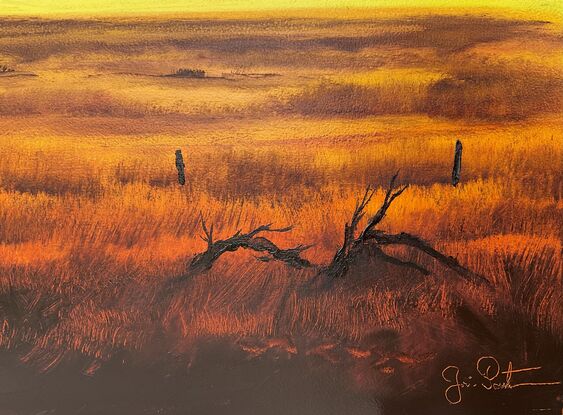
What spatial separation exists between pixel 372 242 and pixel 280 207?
0.24m

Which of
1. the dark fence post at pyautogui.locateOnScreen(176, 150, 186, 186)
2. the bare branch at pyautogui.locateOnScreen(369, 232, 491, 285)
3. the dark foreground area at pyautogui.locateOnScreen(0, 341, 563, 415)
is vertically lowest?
the dark foreground area at pyautogui.locateOnScreen(0, 341, 563, 415)

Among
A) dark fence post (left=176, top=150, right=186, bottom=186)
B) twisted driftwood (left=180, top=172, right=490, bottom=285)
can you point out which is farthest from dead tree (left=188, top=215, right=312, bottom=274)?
dark fence post (left=176, top=150, right=186, bottom=186)

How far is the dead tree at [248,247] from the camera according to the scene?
46.9 inches

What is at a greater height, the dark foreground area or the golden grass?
the golden grass

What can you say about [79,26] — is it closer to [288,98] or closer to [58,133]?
[58,133]

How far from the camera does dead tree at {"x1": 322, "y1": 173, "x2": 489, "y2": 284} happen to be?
1.19 meters

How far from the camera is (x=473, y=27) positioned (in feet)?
3.79

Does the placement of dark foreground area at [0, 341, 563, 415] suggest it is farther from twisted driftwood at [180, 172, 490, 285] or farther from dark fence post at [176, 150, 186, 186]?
dark fence post at [176, 150, 186, 186]
